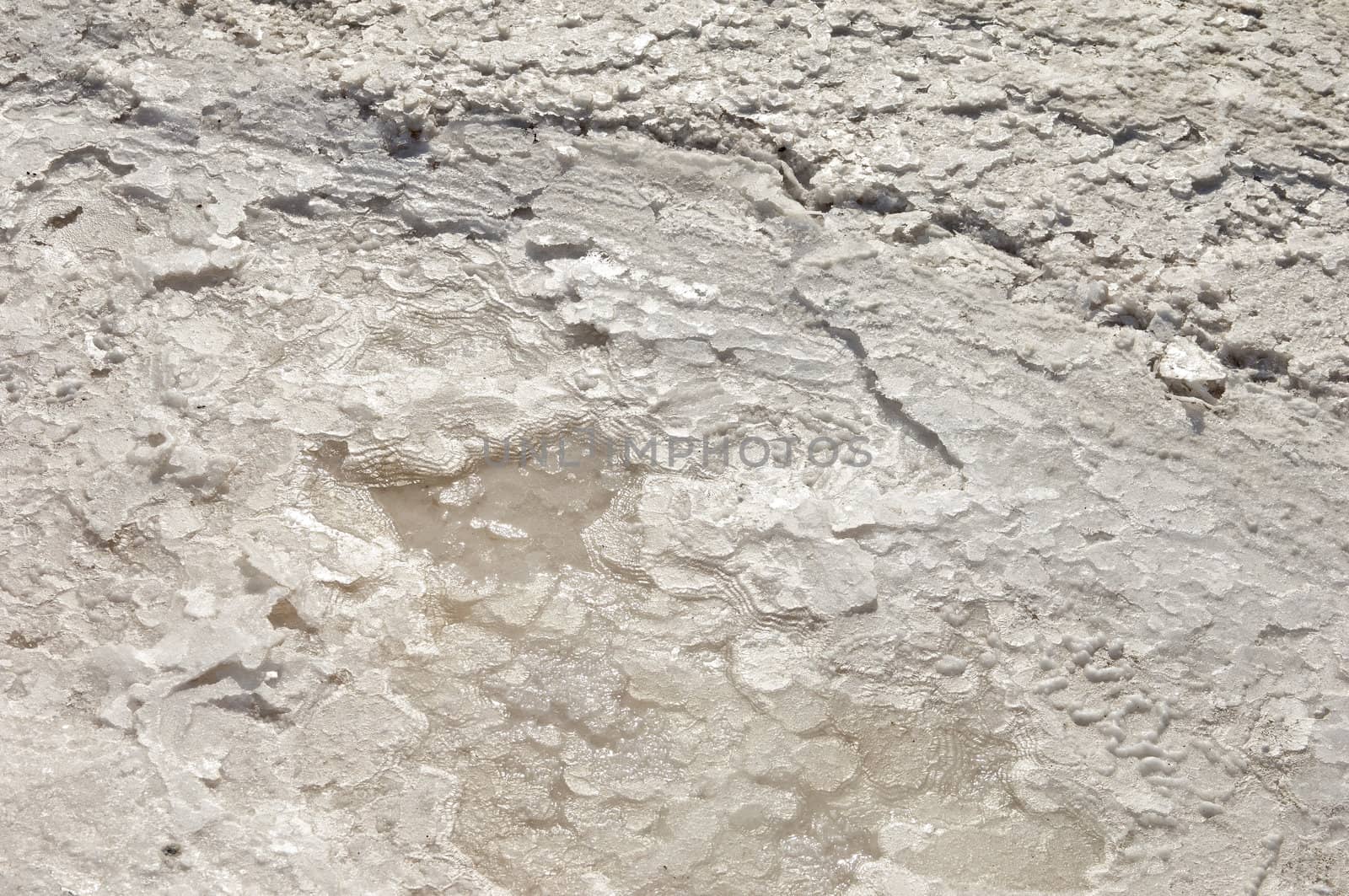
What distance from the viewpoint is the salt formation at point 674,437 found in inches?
56.9

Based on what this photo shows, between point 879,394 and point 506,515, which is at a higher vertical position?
point 879,394

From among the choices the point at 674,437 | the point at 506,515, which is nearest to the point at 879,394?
the point at 674,437

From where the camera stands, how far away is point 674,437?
171cm

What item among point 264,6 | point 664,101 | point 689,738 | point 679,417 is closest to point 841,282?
point 679,417

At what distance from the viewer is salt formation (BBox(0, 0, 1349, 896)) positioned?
144 cm

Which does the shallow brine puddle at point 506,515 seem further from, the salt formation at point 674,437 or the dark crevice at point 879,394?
the dark crevice at point 879,394

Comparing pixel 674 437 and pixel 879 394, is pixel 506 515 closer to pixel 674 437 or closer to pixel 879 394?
pixel 674 437

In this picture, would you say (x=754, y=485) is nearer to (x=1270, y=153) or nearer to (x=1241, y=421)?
(x=1241, y=421)

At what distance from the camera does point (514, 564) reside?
1647 millimetres

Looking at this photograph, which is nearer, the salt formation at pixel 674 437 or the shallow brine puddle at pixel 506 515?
the salt formation at pixel 674 437

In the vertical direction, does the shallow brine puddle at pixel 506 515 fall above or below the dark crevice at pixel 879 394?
below

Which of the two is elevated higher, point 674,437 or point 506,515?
point 674,437

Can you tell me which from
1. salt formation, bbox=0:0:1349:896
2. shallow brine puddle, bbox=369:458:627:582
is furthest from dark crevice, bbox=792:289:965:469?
shallow brine puddle, bbox=369:458:627:582

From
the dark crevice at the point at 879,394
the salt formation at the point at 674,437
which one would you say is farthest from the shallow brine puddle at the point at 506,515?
the dark crevice at the point at 879,394
